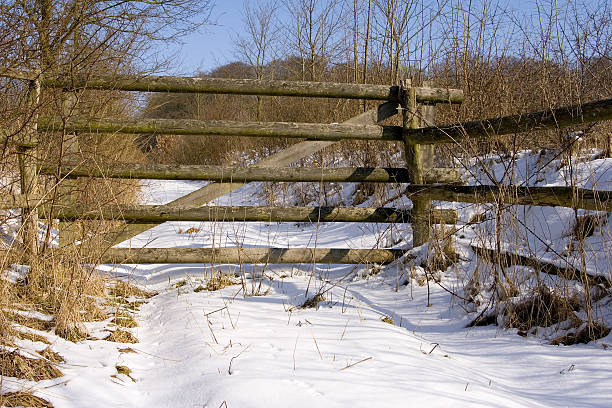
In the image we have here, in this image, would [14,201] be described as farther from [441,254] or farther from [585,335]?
[585,335]

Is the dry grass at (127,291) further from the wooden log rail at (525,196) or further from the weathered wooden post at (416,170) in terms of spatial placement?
the weathered wooden post at (416,170)

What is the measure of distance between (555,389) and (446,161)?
18.7 ft

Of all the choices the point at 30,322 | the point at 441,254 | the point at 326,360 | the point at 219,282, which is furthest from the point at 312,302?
the point at 30,322

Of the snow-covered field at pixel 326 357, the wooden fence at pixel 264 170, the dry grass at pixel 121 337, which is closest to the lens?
the snow-covered field at pixel 326 357

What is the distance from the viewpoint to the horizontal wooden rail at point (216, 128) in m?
3.98

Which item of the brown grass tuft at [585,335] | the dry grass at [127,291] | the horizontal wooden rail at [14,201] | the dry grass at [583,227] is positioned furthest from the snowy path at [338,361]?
the horizontal wooden rail at [14,201]

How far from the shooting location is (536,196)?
3123mm

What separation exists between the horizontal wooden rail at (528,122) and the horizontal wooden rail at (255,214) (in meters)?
0.67

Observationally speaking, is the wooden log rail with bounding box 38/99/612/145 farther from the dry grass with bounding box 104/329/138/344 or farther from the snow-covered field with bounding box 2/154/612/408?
the dry grass with bounding box 104/329/138/344

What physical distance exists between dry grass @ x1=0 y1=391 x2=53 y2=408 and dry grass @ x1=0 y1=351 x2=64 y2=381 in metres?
0.17

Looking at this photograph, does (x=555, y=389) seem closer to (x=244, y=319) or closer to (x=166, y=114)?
(x=244, y=319)

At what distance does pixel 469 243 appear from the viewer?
4.38 metres

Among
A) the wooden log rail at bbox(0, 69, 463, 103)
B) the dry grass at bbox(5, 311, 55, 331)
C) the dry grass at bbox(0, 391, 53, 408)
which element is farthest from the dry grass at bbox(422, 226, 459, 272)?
the dry grass at bbox(0, 391, 53, 408)

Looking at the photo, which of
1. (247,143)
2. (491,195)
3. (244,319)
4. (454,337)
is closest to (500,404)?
(454,337)
